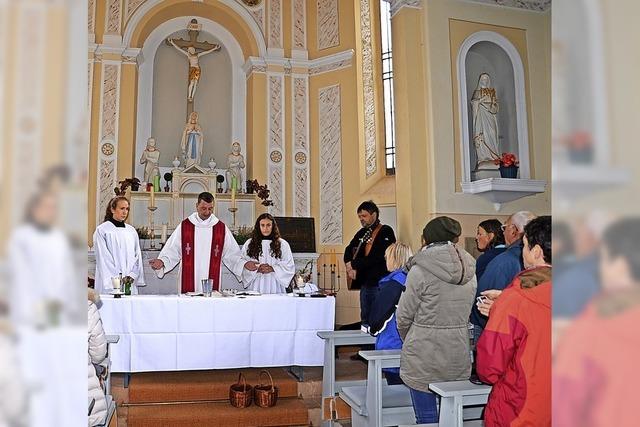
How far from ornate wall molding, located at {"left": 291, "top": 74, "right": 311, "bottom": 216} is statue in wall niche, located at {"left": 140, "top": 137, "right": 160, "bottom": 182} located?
2551 mm

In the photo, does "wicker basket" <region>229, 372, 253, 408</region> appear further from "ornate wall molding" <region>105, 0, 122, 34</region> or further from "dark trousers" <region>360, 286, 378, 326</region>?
"ornate wall molding" <region>105, 0, 122, 34</region>

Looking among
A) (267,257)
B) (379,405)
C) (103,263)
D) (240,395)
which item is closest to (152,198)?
(103,263)

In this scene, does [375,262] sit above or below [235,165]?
below

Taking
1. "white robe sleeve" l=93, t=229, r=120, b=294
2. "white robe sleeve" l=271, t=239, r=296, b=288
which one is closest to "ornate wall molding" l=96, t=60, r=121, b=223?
"white robe sleeve" l=93, t=229, r=120, b=294

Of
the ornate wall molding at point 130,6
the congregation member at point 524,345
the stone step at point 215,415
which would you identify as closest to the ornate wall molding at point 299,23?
the ornate wall molding at point 130,6

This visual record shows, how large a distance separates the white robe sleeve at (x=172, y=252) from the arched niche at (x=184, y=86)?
17.0 ft

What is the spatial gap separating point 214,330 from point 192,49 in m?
7.94

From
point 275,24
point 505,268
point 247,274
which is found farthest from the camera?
point 275,24

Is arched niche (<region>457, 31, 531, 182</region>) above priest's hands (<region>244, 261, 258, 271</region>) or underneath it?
above

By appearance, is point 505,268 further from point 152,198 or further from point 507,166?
point 152,198

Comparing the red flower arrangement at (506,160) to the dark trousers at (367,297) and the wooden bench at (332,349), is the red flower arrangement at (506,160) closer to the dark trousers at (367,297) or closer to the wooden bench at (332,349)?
the dark trousers at (367,297)

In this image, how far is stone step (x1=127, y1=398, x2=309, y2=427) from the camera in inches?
188

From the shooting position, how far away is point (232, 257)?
6.91 m
